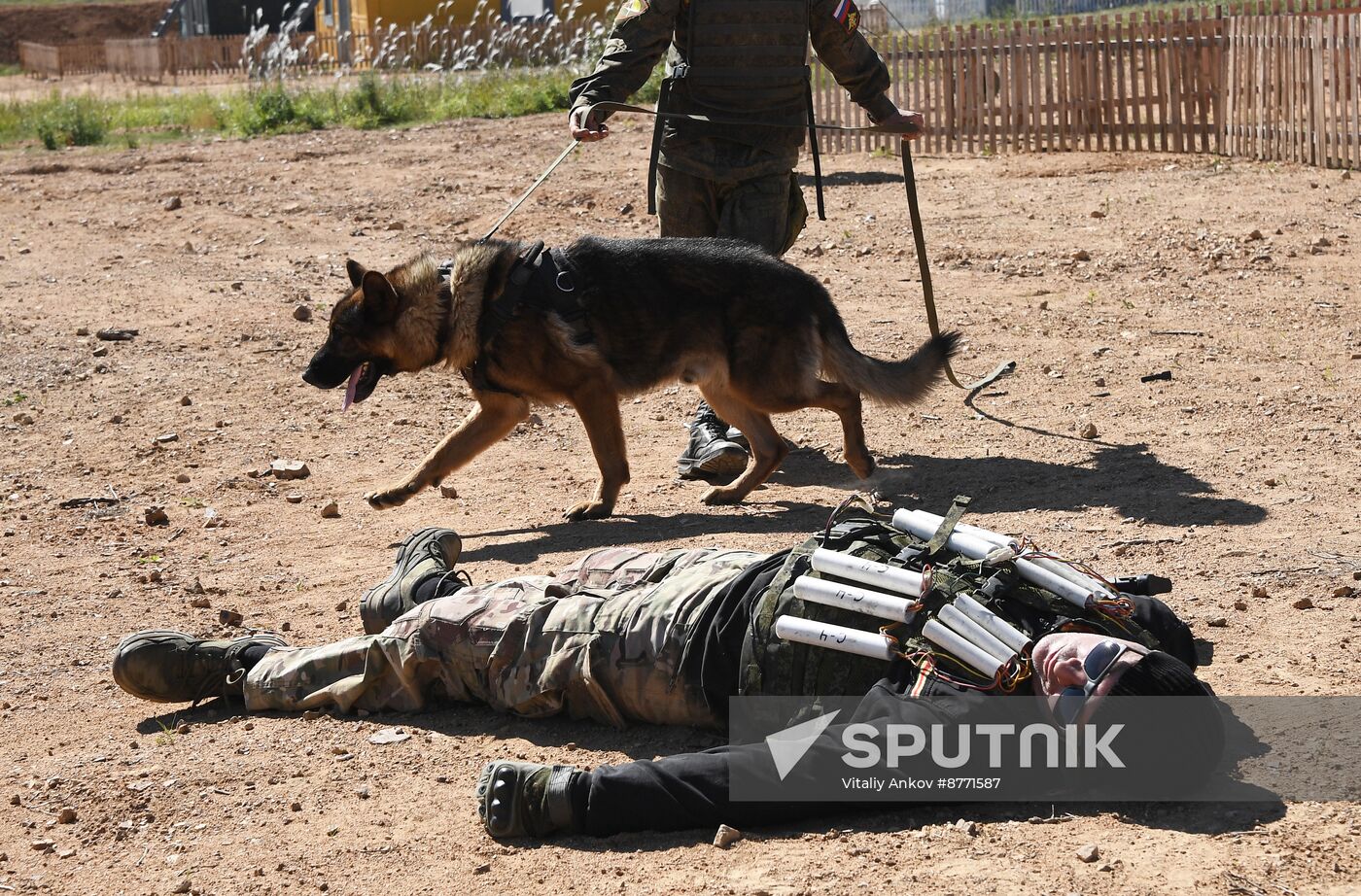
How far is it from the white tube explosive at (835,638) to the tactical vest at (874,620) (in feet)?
0.16

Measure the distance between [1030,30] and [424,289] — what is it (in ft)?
36.6

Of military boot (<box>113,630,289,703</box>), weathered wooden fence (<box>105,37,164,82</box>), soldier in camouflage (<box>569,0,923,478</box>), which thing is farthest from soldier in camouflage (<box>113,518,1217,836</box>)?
weathered wooden fence (<box>105,37,164,82</box>)

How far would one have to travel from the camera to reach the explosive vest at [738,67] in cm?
662

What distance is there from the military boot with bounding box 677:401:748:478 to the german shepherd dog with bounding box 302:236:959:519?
0.21m

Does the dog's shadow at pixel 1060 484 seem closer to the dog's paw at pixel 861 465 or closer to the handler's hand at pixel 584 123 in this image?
the dog's paw at pixel 861 465

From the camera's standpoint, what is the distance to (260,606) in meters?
5.18

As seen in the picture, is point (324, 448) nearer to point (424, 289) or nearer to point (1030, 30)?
point (424, 289)

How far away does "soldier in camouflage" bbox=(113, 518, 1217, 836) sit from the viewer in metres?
3.25

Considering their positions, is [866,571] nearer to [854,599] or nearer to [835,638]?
[854,599]

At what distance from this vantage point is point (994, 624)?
3.17m

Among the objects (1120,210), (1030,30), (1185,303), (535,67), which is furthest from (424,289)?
(535,67)

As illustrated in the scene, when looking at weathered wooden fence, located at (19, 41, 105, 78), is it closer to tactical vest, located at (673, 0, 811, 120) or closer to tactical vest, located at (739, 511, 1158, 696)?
tactical vest, located at (673, 0, 811, 120)

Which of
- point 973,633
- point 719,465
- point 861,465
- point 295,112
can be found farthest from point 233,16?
point 973,633

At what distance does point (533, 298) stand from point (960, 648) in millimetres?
3310
